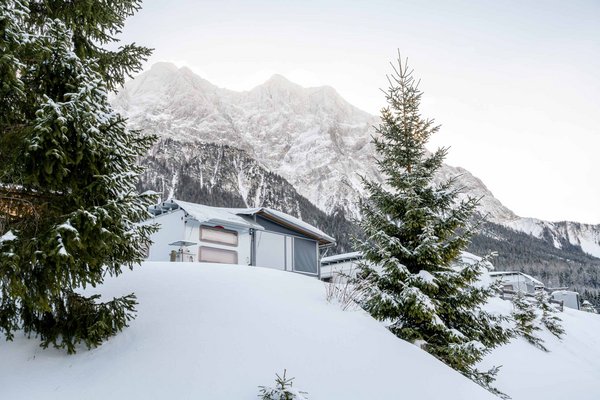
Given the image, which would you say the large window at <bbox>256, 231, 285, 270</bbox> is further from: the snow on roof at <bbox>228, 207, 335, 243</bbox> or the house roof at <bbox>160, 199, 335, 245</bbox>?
the snow on roof at <bbox>228, 207, 335, 243</bbox>

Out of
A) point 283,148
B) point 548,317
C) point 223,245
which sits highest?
point 283,148

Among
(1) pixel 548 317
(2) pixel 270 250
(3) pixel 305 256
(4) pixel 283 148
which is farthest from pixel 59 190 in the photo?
(4) pixel 283 148

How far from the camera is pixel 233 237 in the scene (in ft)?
60.5

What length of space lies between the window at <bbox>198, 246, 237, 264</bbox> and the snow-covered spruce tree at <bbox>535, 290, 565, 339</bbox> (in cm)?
1781

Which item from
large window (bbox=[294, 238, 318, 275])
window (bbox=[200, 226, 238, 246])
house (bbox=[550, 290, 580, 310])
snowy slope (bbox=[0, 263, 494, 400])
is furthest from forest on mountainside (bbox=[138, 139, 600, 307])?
snowy slope (bbox=[0, 263, 494, 400])

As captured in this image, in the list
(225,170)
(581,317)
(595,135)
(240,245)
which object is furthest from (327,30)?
(225,170)

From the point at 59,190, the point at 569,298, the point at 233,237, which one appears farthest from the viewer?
the point at 569,298

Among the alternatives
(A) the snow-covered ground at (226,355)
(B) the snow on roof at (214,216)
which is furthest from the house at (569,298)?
(A) the snow-covered ground at (226,355)

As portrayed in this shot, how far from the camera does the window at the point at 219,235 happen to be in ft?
57.2

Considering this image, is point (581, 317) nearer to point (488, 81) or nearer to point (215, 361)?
point (488, 81)

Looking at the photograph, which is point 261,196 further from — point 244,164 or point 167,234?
point 167,234

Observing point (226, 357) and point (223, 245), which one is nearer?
point (226, 357)

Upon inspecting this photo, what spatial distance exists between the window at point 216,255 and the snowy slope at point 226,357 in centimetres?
1137

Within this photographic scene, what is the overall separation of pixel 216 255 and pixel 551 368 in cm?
1491
